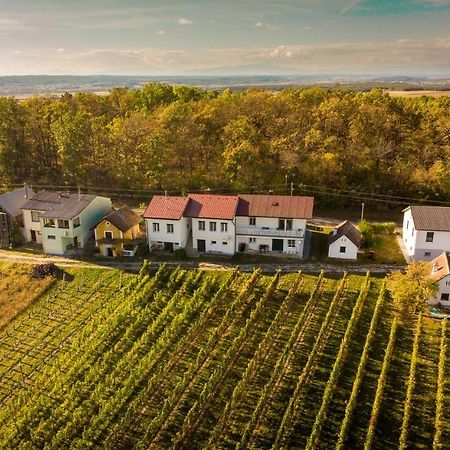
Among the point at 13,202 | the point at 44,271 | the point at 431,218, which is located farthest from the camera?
the point at 13,202

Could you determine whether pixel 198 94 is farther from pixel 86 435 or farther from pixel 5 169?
pixel 86 435

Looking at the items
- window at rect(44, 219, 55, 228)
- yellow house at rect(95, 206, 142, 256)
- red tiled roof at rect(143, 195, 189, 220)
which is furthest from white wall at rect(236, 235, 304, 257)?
window at rect(44, 219, 55, 228)

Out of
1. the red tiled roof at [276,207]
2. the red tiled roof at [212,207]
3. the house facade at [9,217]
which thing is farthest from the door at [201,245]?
the house facade at [9,217]

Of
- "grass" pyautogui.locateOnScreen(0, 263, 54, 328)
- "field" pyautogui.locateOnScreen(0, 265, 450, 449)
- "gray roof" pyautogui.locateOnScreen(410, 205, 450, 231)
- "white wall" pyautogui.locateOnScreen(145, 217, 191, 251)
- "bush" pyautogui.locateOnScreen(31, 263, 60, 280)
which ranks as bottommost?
"field" pyautogui.locateOnScreen(0, 265, 450, 449)

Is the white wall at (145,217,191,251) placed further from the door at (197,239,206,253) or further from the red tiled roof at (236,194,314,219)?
the red tiled roof at (236,194,314,219)

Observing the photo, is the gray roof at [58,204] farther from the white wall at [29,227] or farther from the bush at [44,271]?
the bush at [44,271]

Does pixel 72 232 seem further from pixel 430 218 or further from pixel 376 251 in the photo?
pixel 430 218

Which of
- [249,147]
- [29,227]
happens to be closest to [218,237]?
[249,147]

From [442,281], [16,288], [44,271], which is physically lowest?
[16,288]
